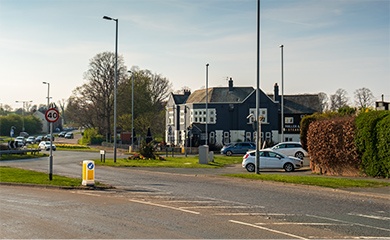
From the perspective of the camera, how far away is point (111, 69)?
7575cm

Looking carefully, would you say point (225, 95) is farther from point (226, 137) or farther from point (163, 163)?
point (163, 163)

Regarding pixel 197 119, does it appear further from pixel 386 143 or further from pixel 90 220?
pixel 90 220

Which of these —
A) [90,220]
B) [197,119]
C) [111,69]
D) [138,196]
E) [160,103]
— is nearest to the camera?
[90,220]

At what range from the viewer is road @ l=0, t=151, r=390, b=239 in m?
9.38

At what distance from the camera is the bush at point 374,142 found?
66.7ft

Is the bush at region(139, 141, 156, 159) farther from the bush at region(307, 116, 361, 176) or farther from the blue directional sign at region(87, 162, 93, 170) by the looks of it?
the blue directional sign at region(87, 162, 93, 170)

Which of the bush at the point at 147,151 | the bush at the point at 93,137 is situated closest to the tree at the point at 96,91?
the bush at the point at 93,137

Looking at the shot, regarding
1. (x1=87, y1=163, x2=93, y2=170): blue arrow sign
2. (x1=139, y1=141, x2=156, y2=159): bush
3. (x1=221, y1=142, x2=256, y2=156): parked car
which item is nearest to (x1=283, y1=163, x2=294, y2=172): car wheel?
(x1=87, y1=163, x2=93, y2=170): blue arrow sign

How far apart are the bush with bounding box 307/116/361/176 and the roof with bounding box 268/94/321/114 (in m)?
41.5

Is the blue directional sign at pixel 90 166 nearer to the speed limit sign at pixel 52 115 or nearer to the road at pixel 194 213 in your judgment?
the road at pixel 194 213

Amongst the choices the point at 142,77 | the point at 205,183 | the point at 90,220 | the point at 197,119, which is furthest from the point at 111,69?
the point at 90,220

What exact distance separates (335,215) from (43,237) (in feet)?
25.3

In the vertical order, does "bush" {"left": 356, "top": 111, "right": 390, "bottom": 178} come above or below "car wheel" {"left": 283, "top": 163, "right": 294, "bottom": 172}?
above

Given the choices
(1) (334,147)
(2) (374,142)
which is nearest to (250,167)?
(1) (334,147)
